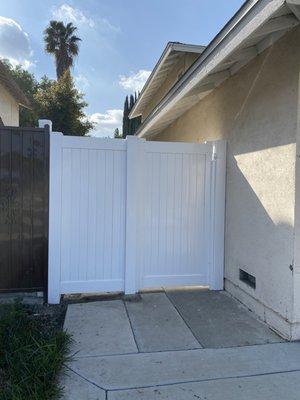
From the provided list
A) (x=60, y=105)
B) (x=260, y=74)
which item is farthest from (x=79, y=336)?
(x=60, y=105)

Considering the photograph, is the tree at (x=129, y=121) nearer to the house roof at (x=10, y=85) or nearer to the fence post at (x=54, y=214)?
the house roof at (x=10, y=85)

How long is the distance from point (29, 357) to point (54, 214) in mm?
2050

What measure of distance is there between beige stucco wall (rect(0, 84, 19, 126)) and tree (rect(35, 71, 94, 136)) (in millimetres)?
8425

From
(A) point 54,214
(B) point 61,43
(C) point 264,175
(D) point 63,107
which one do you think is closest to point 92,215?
(A) point 54,214

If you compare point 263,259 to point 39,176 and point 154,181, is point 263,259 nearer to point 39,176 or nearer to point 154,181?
point 154,181

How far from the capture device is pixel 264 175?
14.3 ft

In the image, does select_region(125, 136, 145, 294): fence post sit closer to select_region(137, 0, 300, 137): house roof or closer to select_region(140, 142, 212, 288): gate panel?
select_region(140, 142, 212, 288): gate panel

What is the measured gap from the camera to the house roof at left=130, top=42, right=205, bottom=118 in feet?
29.8

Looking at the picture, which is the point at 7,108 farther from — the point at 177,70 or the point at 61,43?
the point at 61,43

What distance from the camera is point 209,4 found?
794cm

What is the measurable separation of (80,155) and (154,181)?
1100 millimetres

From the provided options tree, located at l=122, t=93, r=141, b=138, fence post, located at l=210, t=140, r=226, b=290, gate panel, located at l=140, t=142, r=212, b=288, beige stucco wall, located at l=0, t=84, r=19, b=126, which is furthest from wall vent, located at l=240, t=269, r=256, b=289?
tree, located at l=122, t=93, r=141, b=138

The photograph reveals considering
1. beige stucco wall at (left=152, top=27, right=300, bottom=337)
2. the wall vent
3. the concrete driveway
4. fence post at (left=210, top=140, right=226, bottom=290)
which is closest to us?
the concrete driveway

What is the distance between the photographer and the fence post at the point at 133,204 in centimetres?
503
